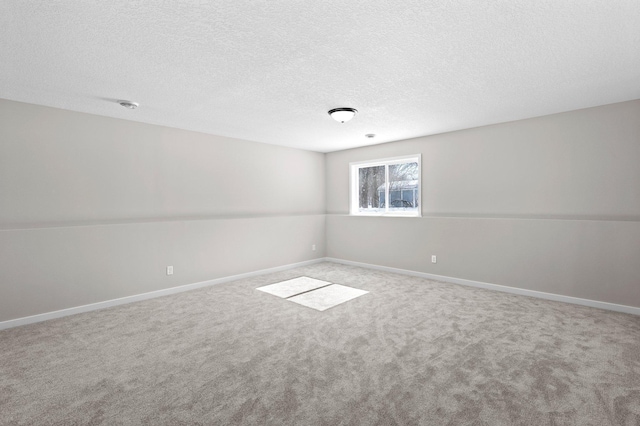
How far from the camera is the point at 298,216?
604 cm

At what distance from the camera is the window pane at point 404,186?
17.9ft

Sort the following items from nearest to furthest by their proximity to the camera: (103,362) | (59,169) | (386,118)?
(103,362) < (59,169) < (386,118)

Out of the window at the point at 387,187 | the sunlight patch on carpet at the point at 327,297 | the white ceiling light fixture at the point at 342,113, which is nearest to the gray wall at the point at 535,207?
the window at the point at 387,187

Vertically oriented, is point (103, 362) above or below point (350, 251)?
below

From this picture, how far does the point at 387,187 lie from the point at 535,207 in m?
2.45

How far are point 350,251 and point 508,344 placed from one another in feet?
12.2

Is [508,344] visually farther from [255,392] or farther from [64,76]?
[64,76]

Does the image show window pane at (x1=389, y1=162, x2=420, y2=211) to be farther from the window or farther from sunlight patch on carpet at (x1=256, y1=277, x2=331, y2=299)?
sunlight patch on carpet at (x1=256, y1=277, x2=331, y2=299)

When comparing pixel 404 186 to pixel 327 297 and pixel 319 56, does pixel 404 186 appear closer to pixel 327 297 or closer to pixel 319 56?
pixel 327 297

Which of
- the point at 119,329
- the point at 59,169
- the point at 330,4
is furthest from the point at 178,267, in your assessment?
the point at 330,4

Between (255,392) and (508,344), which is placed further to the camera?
(508,344)

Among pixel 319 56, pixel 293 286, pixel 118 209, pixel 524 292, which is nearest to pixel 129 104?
pixel 118 209

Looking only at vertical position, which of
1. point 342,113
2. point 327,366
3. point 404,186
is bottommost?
point 327,366

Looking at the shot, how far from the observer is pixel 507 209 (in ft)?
14.3
